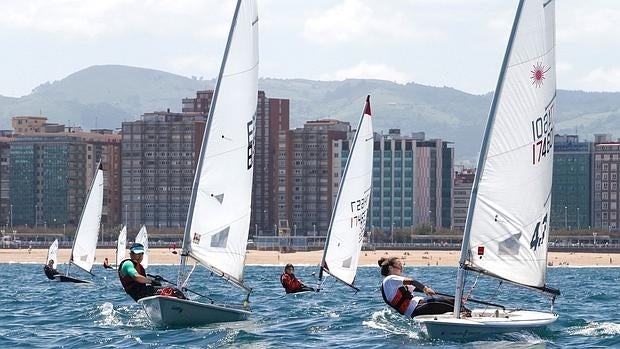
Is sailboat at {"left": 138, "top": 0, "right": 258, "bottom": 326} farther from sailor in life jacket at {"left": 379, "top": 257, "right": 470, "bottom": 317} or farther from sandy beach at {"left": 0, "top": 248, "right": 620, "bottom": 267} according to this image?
sandy beach at {"left": 0, "top": 248, "right": 620, "bottom": 267}

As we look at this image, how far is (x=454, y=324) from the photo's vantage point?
30.1 m

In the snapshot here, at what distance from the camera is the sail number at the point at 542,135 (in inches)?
1235

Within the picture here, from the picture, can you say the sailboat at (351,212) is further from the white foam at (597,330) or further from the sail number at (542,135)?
the sail number at (542,135)

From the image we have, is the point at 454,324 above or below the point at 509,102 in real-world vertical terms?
below

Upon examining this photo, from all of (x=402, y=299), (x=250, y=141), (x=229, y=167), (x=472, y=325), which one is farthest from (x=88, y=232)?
(x=472, y=325)

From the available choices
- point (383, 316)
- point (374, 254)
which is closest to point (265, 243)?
point (374, 254)

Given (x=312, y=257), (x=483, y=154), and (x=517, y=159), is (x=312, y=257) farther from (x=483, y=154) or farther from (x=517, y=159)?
(x=483, y=154)

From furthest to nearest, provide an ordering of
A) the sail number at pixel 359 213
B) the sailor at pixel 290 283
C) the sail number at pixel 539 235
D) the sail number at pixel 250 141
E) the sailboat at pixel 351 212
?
the sail number at pixel 359 213 < the sailboat at pixel 351 212 < the sailor at pixel 290 283 < the sail number at pixel 250 141 < the sail number at pixel 539 235

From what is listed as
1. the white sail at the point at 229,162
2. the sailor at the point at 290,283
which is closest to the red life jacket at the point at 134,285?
the white sail at the point at 229,162

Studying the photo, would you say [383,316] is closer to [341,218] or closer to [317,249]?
[341,218]

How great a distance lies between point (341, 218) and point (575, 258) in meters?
116

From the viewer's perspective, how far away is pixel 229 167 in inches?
1396

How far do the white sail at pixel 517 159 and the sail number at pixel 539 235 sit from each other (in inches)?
0.8

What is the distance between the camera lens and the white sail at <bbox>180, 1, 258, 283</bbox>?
3488 centimetres
